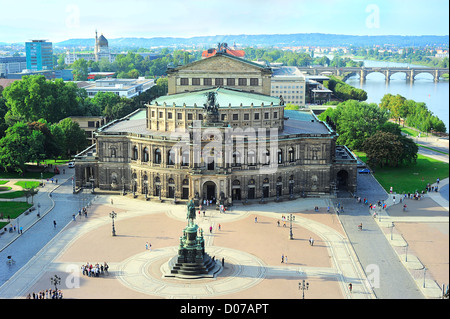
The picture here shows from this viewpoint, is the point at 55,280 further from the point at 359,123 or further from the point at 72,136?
the point at 359,123

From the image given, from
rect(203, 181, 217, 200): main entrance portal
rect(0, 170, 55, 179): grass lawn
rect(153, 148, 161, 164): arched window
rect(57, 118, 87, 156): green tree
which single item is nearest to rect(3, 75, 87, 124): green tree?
rect(57, 118, 87, 156): green tree

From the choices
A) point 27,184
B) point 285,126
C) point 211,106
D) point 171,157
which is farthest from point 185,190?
A: point 27,184

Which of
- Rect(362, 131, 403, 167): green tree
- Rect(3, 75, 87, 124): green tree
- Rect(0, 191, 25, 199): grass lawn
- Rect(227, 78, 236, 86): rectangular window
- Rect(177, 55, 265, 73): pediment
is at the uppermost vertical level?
Rect(177, 55, 265, 73): pediment

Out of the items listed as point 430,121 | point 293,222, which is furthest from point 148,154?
point 430,121

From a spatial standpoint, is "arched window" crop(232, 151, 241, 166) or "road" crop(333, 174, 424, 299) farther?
"arched window" crop(232, 151, 241, 166)

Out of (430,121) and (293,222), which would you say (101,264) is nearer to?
(293,222)

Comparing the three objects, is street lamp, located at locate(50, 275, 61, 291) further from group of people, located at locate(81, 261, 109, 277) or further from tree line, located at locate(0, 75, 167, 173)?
tree line, located at locate(0, 75, 167, 173)
